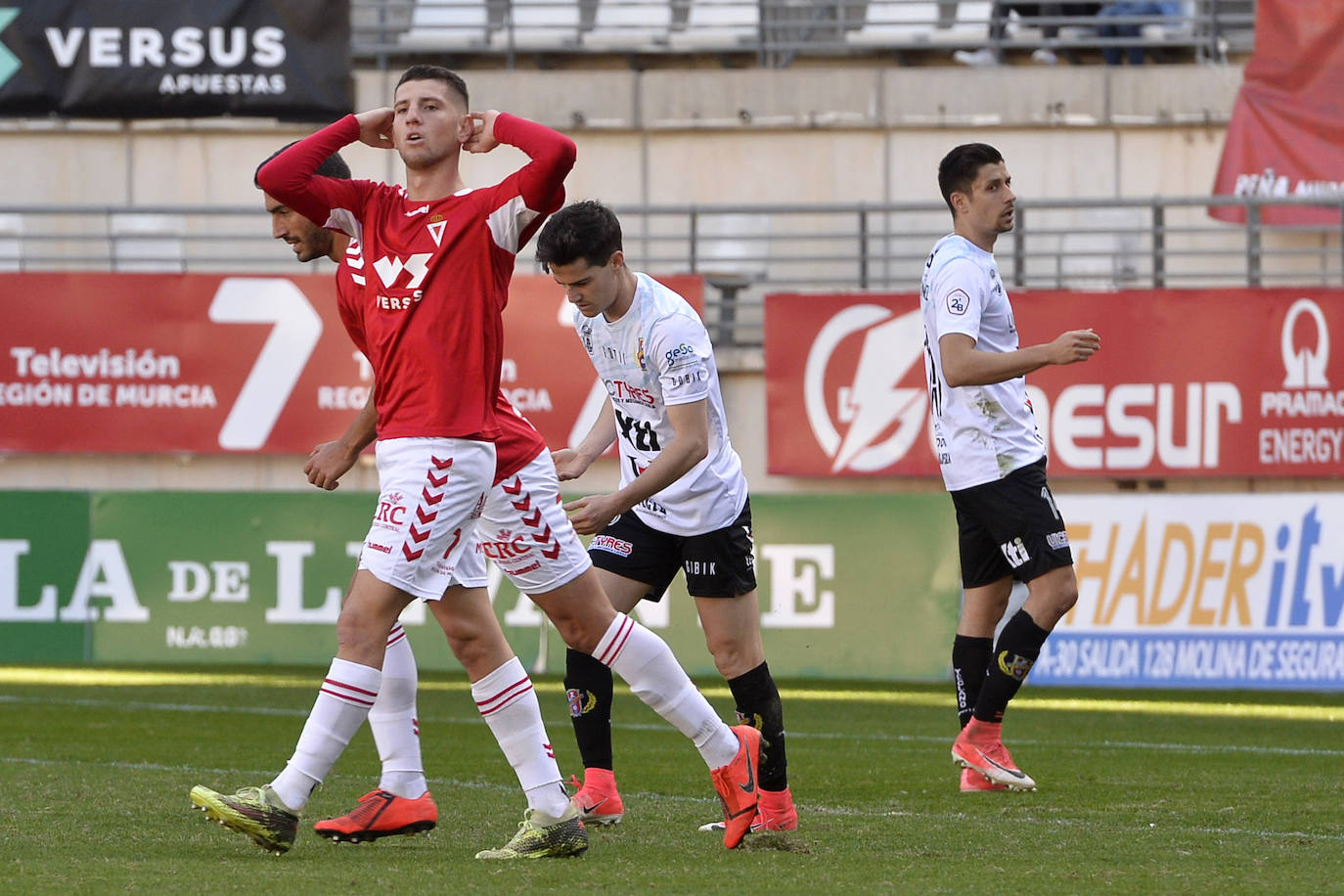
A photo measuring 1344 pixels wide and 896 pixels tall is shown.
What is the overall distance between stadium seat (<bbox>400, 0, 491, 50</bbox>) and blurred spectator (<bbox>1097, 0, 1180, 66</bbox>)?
20.3ft

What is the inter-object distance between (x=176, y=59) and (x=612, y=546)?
13.8 meters

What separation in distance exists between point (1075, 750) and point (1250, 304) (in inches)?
257

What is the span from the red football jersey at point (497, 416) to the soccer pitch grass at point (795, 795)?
109 cm

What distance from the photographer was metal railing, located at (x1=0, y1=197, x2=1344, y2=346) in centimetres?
1734

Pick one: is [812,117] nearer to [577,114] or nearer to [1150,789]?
[577,114]

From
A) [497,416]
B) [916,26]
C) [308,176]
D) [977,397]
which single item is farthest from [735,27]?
[308,176]

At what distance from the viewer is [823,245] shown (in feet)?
63.3

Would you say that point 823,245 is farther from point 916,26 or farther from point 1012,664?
point 1012,664

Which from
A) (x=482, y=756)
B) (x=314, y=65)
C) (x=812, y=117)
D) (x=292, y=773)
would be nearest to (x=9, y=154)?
(x=314, y=65)

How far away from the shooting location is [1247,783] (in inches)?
302

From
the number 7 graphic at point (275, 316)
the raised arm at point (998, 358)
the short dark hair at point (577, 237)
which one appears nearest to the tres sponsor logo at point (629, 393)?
the short dark hair at point (577, 237)

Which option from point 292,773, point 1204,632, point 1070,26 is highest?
point 1070,26

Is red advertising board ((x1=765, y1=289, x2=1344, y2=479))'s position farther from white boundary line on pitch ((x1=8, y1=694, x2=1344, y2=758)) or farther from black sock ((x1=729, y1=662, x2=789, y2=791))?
black sock ((x1=729, y1=662, x2=789, y2=791))

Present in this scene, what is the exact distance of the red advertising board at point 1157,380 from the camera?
14828 millimetres
